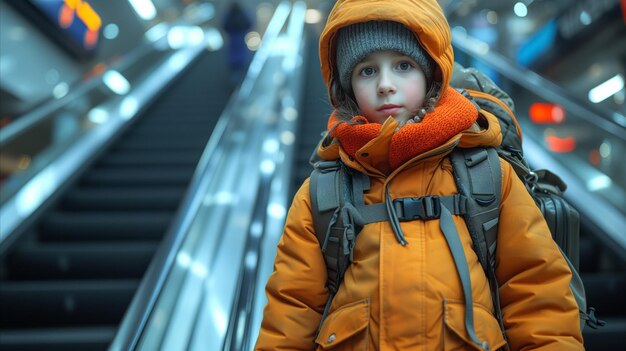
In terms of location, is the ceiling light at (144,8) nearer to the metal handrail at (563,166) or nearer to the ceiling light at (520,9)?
the ceiling light at (520,9)

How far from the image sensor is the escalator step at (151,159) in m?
5.54

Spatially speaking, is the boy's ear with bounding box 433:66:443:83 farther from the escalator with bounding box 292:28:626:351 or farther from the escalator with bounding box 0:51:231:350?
the escalator with bounding box 0:51:231:350

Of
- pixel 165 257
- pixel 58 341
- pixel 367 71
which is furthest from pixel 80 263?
pixel 367 71

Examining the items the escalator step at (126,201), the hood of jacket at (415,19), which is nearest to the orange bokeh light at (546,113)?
the escalator step at (126,201)

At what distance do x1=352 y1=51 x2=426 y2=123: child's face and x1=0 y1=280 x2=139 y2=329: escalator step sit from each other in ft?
7.45

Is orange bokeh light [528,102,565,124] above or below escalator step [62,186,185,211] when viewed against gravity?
above

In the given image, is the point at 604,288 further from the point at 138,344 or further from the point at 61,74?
the point at 61,74

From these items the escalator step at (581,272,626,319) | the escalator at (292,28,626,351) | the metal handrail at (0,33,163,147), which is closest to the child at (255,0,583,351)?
the escalator at (292,28,626,351)

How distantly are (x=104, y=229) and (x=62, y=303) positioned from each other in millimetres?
909

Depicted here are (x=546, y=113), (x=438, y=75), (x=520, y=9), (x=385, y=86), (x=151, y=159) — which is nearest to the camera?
(x=385, y=86)

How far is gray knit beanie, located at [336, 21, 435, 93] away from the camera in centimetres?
167

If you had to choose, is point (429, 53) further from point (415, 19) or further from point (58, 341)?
point (58, 341)

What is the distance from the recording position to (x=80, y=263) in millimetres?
3820

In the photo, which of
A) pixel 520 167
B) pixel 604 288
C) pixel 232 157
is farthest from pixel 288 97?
pixel 520 167
